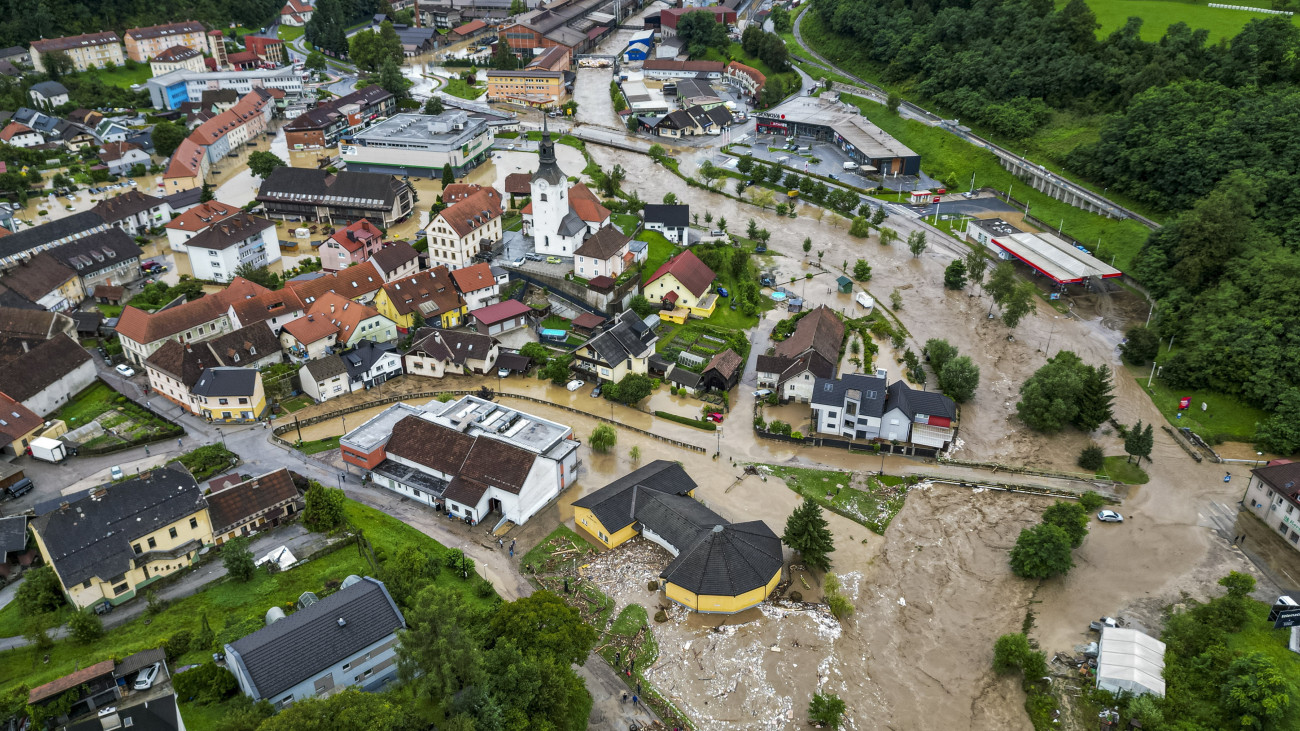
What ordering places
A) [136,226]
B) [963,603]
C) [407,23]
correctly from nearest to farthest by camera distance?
[963,603] → [136,226] → [407,23]

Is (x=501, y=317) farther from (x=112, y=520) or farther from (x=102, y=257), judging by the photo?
(x=102, y=257)

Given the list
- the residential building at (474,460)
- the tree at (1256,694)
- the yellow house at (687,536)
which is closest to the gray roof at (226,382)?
the residential building at (474,460)

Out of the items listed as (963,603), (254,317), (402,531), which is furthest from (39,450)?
(963,603)

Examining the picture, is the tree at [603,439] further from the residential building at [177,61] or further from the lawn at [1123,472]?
the residential building at [177,61]

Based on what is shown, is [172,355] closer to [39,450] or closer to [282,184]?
[39,450]

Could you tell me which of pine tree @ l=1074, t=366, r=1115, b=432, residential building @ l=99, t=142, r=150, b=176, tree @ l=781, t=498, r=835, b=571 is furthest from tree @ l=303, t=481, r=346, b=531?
residential building @ l=99, t=142, r=150, b=176

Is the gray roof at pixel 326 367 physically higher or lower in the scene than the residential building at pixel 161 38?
lower

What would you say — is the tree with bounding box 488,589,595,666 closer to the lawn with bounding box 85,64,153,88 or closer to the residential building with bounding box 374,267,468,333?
the residential building with bounding box 374,267,468,333
